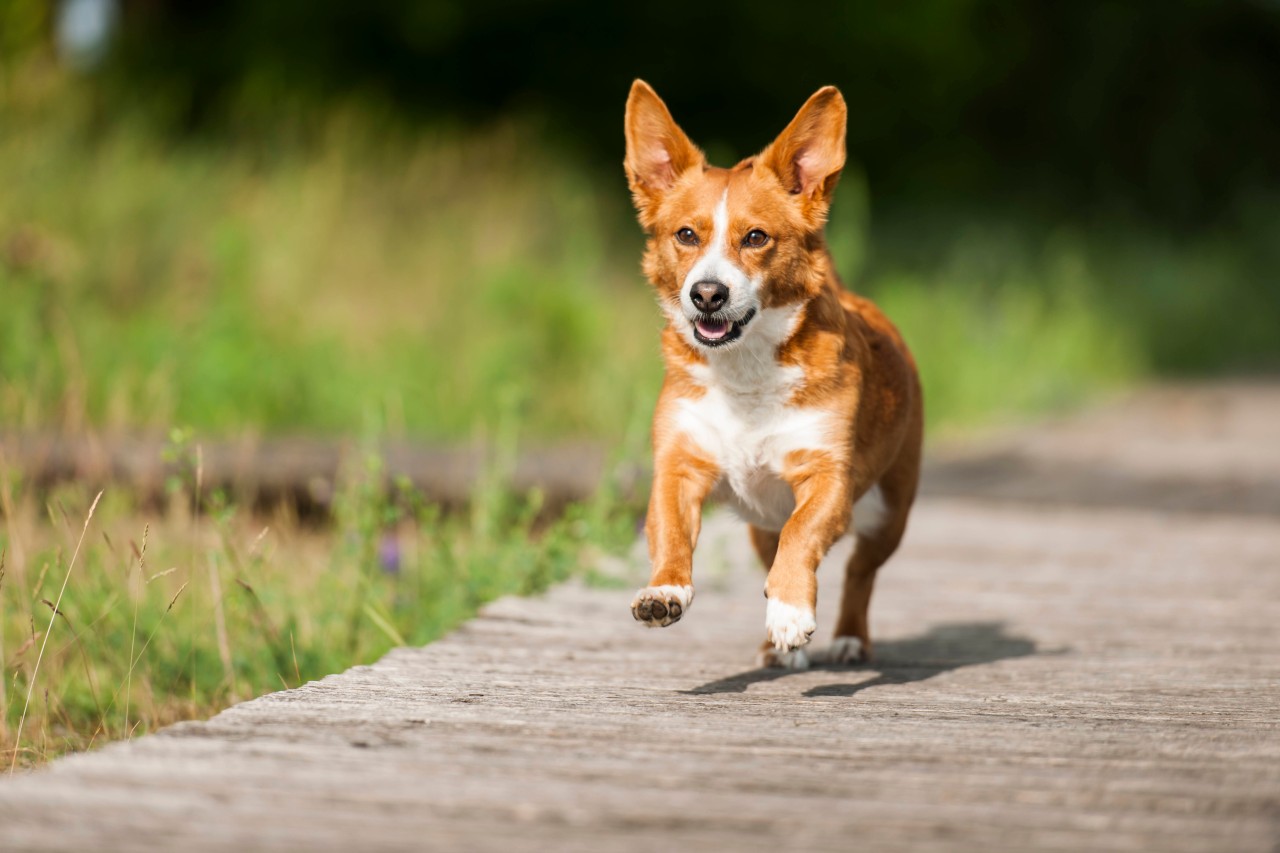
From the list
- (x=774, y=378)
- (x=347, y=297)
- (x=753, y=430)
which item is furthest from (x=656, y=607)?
(x=347, y=297)

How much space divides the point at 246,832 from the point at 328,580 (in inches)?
106

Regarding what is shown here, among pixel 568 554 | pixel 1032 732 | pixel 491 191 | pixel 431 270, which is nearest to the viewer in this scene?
pixel 1032 732

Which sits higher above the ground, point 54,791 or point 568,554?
point 568,554

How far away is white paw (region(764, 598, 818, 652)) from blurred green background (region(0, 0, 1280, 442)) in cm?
233

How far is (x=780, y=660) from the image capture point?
12.6 feet

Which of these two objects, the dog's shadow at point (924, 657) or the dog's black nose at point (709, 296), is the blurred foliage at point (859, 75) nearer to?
the dog's shadow at point (924, 657)

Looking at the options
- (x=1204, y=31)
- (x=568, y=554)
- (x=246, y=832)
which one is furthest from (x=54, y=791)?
(x=1204, y=31)

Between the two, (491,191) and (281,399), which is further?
(491,191)

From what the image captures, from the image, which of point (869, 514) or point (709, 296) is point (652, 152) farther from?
point (869, 514)

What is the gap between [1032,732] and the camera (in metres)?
2.90

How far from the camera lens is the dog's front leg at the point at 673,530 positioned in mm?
3188

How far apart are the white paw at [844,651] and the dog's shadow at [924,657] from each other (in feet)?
0.17

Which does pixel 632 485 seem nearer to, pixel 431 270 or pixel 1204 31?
Result: pixel 431 270

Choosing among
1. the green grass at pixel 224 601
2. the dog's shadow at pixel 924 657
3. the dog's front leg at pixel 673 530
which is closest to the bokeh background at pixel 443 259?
the green grass at pixel 224 601
